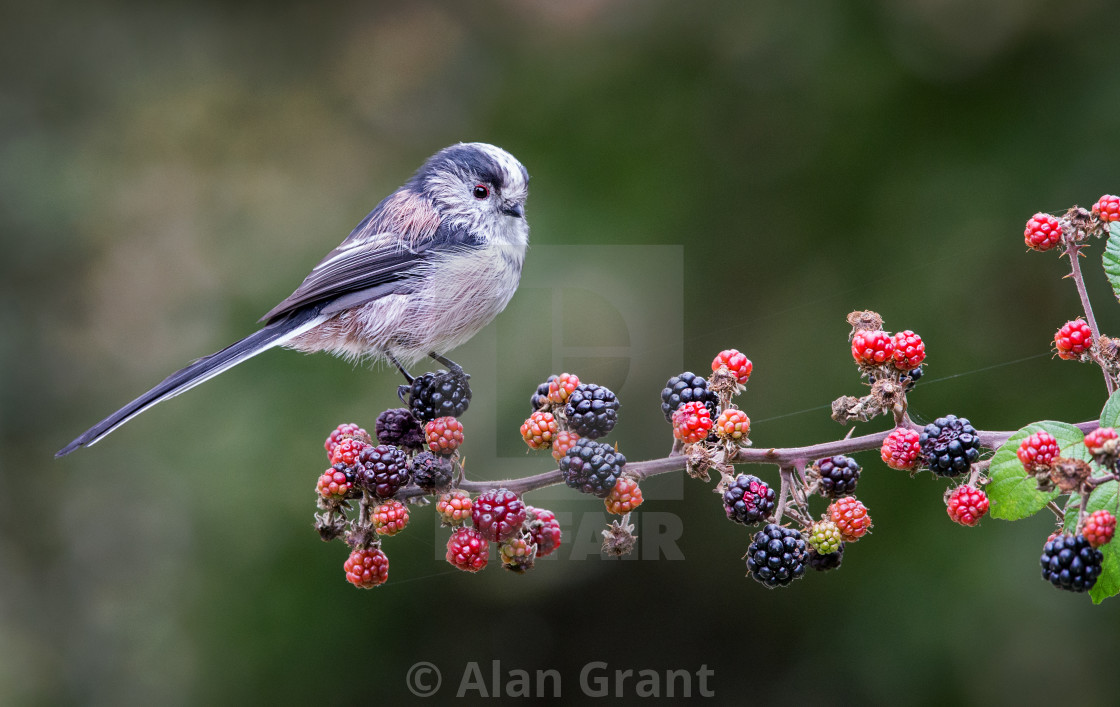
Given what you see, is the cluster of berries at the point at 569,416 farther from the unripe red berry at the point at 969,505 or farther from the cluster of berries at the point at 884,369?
the unripe red berry at the point at 969,505

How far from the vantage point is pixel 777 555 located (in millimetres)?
2068

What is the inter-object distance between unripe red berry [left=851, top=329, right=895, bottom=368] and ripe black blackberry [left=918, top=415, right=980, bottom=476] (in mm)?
206

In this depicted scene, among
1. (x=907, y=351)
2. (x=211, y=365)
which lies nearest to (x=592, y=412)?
(x=907, y=351)

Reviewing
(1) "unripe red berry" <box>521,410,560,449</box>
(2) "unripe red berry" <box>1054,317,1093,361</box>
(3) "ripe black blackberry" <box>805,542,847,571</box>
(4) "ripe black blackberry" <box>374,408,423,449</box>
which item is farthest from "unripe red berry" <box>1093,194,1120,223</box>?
(4) "ripe black blackberry" <box>374,408,423,449</box>

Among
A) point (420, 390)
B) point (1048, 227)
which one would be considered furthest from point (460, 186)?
point (1048, 227)

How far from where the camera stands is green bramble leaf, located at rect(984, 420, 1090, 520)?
1.82 metres

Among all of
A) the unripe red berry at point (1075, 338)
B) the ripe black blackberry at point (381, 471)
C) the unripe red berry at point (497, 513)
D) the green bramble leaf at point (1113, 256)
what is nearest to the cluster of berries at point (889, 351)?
the unripe red berry at point (1075, 338)

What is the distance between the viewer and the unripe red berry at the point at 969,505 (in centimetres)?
194

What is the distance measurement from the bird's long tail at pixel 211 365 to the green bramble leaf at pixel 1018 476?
2145 mm

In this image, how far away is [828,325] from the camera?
4.24 meters

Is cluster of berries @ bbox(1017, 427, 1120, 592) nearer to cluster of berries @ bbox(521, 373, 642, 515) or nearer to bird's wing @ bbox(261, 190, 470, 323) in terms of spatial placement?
cluster of berries @ bbox(521, 373, 642, 515)

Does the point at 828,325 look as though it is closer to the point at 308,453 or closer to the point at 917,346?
the point at 917,346

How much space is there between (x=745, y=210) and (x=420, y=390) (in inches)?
100.0

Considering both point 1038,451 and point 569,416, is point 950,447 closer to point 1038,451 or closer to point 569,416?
point 1038,451
